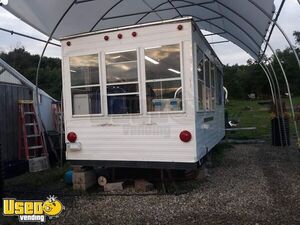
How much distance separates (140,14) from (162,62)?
5292 mm

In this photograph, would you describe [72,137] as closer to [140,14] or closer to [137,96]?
[137,96]

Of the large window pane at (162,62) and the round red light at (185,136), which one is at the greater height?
the large window pane at (162,62)

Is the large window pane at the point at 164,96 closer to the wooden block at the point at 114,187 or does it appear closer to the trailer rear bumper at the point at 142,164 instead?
the trailer rear bumper at the point at 142,164

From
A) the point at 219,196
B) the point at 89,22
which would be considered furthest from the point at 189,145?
the point at 89,22

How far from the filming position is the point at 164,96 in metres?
6.08

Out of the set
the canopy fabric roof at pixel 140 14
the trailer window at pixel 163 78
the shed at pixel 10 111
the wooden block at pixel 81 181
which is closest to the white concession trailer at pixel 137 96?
the trailer window at pixel 163 78

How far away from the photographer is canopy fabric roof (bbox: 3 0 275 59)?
8.35 meters

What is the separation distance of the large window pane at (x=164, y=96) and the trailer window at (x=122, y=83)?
24cm

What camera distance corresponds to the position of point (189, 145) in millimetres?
5871

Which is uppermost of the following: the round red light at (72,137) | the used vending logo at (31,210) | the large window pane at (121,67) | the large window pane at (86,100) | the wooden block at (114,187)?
Answer: the large window pane at (121,67)

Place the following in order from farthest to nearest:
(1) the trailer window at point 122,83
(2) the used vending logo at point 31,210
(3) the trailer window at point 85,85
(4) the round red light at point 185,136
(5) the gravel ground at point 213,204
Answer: (3) the trailer window at point 85,85 < (1) the trailer window at point 122,83 < (4) the round red light at point 185,136 < (5) the gravel ground at point 213,204 < (2) the used vending logo at point 31,210

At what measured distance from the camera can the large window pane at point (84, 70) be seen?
658 cm

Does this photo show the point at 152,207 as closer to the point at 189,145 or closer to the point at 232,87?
the point at 189,145

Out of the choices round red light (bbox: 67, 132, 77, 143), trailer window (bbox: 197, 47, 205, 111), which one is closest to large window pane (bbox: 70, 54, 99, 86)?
round red light (bbox: 67, 132, 77, 143)
